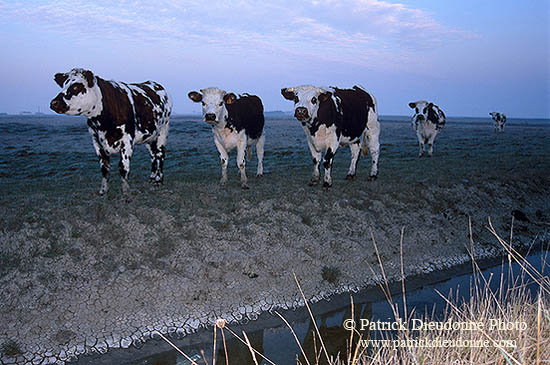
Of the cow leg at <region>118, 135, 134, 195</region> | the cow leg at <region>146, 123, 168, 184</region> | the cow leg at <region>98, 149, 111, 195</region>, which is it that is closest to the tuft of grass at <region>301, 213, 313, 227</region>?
the cow leg at <region>118, 135, 134, 195</region>

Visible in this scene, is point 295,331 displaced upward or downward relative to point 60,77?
downward

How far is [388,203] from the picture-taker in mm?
10594

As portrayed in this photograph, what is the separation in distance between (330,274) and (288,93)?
488 cm

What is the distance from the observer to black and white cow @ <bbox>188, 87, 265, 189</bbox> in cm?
995

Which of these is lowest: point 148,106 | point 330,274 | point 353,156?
point 330,274

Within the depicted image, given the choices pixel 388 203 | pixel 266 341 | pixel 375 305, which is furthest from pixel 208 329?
pixel 388 203

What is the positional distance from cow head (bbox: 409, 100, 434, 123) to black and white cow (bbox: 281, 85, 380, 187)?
8.18m

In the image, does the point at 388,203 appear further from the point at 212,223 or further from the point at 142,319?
the point at 142,319

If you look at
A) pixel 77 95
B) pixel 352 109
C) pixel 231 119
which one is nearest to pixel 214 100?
pixel 231 119

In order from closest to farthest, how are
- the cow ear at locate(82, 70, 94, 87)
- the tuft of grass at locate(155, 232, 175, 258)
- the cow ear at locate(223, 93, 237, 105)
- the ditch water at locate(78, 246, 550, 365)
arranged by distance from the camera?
the ditch water at locate(78, 246, 550, 365), the tuft of grass at locate(155, 232, 175, 258), the cow ear at locate(82, 70, 94, 87), the cow ear at locate(223, 93, 237, 105)

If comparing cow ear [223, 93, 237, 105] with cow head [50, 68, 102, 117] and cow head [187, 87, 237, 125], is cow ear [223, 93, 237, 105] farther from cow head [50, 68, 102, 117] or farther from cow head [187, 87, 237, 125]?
cow head [50, 68, 102, 117]

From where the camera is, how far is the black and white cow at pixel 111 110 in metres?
8.14

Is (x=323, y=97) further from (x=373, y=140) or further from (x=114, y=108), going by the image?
(x=114, y=108)

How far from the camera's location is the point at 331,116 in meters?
10.5
